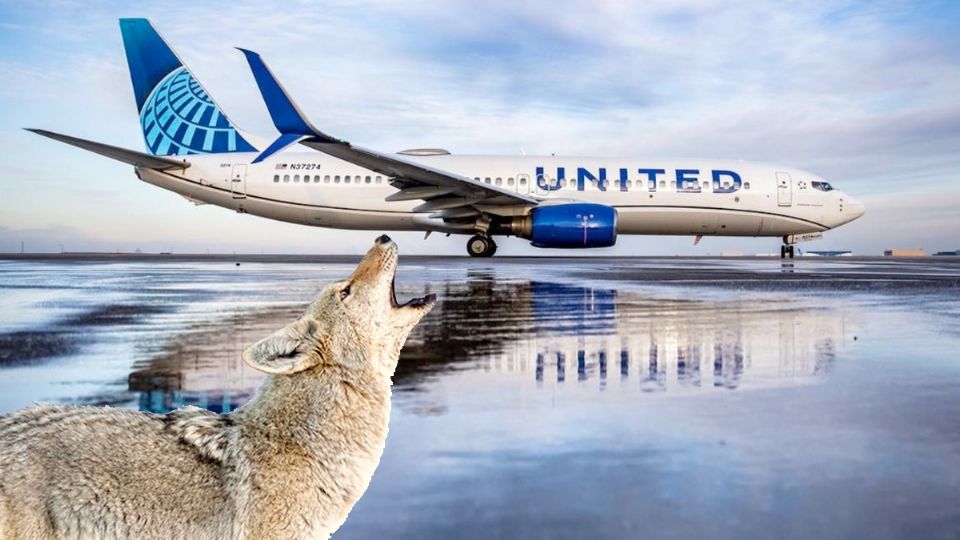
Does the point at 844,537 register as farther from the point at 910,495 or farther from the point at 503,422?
the point at 503,422

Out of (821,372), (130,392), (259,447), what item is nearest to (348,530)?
(259,447)

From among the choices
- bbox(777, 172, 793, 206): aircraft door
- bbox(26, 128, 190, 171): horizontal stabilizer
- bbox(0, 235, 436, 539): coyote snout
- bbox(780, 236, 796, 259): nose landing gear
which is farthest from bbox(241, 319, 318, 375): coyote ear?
bbox(780, 236, 796, 259): nose landing gear

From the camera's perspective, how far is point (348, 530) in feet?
7.02

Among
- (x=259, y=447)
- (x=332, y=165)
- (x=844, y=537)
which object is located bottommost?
(x=844, y=537)

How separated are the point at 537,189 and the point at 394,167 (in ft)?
18.1

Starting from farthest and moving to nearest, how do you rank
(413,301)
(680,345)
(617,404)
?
(680,345)
(617,404)
(413,301)

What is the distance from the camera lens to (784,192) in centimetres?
2434

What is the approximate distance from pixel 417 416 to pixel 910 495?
2003 mm

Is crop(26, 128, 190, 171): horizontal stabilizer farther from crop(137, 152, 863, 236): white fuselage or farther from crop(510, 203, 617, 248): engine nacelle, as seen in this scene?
crop(510, 203, 617, 248): engine nacelle

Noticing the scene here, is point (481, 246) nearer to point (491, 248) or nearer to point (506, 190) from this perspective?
point (491, 248)

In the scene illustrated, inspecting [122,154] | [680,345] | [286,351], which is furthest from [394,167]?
[286,351]

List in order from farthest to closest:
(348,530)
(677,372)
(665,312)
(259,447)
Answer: (665,312) → (677,372) → (348,530) → (259,447)

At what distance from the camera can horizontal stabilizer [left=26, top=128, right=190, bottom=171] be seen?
63.2 ft

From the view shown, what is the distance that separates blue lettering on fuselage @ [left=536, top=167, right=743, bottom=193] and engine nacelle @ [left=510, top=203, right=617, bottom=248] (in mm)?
2666
